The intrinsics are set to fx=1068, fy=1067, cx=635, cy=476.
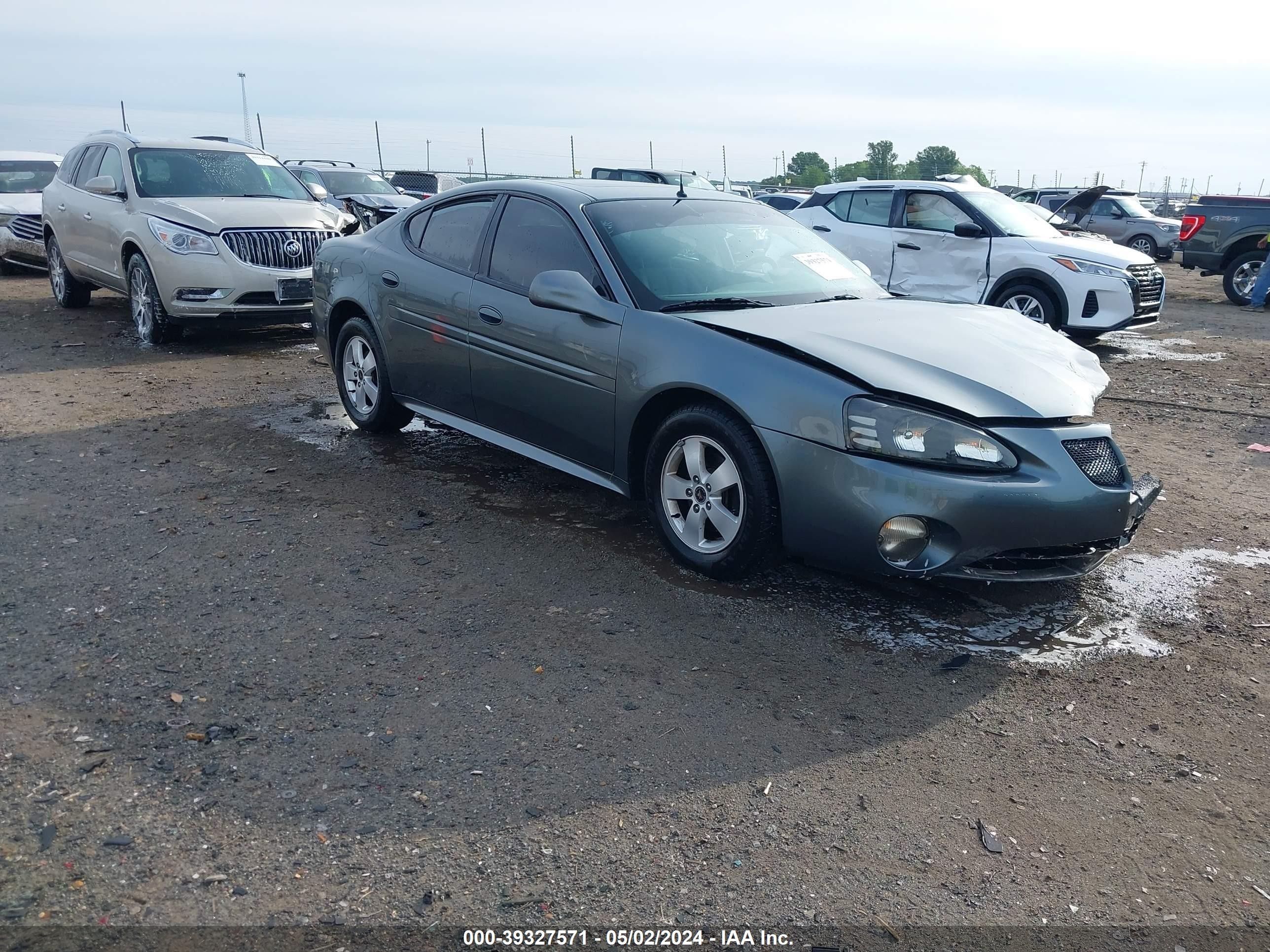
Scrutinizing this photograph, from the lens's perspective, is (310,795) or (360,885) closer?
(360,885)

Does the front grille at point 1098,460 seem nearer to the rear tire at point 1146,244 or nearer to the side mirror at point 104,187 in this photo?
the side mirror at point 104,187

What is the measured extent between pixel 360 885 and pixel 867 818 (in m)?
1.33

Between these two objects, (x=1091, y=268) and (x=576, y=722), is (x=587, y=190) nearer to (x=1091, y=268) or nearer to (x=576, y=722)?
(x=576, y=722)

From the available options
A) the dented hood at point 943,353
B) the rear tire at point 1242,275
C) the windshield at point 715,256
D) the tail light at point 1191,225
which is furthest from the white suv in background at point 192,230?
the rear tire at point 1242,275

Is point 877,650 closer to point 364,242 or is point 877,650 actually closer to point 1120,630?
point 1120,630

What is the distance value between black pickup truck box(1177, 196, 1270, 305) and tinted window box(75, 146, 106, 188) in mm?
15031

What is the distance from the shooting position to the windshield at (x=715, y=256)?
4.82m

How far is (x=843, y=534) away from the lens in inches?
156

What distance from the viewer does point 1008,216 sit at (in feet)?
37.1

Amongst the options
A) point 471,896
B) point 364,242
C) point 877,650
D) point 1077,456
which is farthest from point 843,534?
point 364,242

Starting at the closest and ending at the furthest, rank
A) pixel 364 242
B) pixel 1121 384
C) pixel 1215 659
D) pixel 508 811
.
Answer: pixel 508 811 → pixel 1215 659 → pixel 364 242 → pixel 1121 384

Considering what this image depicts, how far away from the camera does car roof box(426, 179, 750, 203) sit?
17.4 ft

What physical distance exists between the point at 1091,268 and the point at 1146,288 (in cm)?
82

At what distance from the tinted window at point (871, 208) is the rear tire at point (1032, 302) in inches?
61.2
